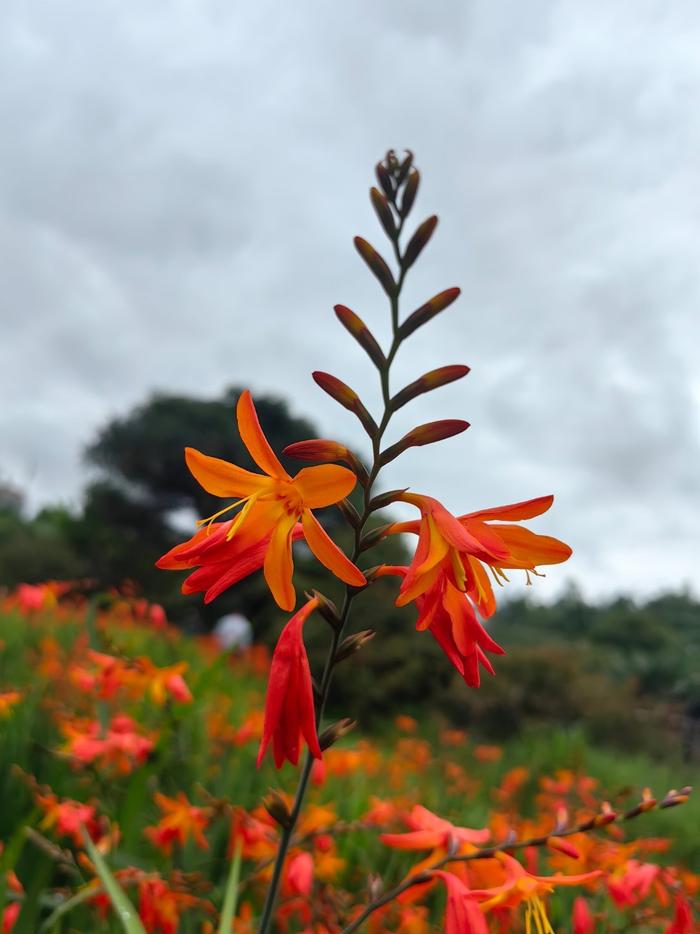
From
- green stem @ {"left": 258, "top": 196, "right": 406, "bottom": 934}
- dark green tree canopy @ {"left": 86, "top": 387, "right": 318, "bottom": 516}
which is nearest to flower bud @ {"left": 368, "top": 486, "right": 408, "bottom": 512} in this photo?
green stem @ {"left": 258, "top": 196, "right": 406, "bottom": 934}

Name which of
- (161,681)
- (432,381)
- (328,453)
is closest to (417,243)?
(432,381)

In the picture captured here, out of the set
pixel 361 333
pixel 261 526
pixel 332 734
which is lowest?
pixel 332 734

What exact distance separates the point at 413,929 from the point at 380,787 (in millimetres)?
2683

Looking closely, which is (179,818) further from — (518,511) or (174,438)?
(174,438)

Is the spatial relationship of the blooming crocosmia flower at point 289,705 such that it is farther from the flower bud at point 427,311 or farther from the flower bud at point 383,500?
the flower bud at point 427,311

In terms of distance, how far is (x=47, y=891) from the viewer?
1816mm

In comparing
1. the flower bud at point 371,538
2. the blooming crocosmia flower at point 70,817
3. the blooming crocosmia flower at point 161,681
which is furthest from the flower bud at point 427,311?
the blooming crocosmia flower at point 161,681

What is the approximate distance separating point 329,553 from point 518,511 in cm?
25

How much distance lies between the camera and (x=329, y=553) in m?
0.90

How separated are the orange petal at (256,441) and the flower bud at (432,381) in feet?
0.59

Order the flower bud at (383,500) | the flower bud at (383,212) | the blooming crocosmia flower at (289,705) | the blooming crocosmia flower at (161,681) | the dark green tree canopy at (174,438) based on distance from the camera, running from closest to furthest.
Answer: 1. the blooming crocosmia flower at (289,705)
2. the flower bud at (383,500)
3. the flower bud at (383,212)
4. the blooming crocosmia flower at (161,681)
5. the dark green tree canopy at (174,438)

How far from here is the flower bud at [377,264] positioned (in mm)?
998

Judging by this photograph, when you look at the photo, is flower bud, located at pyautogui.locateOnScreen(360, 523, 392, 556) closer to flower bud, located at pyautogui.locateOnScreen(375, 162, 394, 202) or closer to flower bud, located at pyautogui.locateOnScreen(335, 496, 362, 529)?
flower bud, located at pyautogui.locateOnScreen(335, 496, 362, 529)

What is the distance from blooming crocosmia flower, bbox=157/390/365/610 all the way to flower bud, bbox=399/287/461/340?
0.76ft
